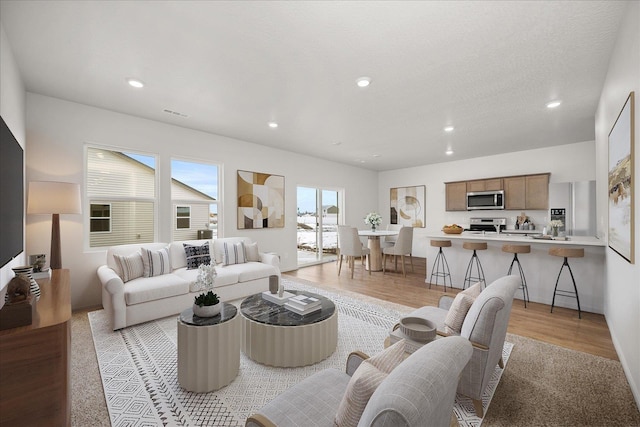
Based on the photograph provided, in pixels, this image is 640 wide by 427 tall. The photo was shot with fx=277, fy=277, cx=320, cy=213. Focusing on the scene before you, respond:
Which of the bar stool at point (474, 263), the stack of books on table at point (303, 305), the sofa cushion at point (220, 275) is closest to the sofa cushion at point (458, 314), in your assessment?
the stack of books on table at point (303, 305)

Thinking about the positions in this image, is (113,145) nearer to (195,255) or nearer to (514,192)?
(195,255)

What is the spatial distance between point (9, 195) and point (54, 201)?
46.7 inches

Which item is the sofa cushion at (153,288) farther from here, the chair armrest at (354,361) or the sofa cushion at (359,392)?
the sofa cushion at (359,392)

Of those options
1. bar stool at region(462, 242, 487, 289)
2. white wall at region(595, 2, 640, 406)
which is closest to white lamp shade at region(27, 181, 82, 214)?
white wall at region(595, 2, 640, 406)

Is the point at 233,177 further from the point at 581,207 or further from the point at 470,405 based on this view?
the point at 581,207

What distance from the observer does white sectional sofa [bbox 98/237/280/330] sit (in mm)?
3006

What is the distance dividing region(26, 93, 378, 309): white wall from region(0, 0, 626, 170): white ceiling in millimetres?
275

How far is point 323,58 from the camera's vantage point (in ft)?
8.32

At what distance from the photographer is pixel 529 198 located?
5945mm

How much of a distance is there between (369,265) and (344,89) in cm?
390

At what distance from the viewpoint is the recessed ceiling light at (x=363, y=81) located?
9.51 ft

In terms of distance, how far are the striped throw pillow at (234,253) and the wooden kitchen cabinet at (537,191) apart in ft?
19.6

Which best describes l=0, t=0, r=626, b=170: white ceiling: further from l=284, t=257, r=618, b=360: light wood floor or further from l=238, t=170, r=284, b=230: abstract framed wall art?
l=284, t=257, r=618, b=360: light wood floor

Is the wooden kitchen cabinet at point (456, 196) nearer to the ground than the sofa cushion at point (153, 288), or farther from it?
farther from it
